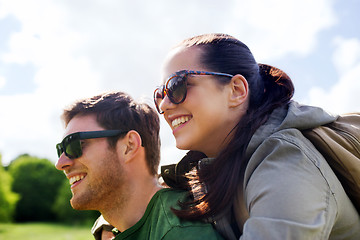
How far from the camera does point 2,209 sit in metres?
61.8

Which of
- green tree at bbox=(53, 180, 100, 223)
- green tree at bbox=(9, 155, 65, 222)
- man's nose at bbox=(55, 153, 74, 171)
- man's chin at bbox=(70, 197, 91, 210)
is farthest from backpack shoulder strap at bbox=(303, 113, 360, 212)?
green tree at bbox=(9, 155, 65, 222)

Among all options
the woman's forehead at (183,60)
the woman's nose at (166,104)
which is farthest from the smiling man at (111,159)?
the woman's forehead at (183,60)

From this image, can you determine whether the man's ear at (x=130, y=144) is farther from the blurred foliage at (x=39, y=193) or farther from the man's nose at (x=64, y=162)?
the blurred foliage at (x=39, y=193)

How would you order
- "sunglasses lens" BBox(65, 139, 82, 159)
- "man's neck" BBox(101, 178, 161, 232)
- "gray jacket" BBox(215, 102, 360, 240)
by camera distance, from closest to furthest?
"gray jacket" BBox(215, 102, 360, 240) → "man's neck" BBox(101, 178, 161, 232) → "sunglasses lens" BBox(65, 139, 82, 159)

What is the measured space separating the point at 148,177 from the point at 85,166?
64 cm

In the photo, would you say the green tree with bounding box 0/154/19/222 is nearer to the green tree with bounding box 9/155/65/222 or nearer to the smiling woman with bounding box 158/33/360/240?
the green tree with bounding box 9/155/65/222

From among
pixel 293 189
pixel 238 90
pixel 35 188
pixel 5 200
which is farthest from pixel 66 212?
pixel 293 189

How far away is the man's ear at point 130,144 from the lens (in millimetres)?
3779

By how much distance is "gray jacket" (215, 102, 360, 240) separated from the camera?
1.90 metres

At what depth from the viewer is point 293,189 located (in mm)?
1968

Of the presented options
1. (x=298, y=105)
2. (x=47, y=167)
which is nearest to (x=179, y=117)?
(x=298, y=105)

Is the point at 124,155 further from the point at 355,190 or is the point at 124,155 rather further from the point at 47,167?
the point at 47,167

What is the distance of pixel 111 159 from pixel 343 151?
223cm

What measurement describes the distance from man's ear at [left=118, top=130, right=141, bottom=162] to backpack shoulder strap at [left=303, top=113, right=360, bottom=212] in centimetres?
192
